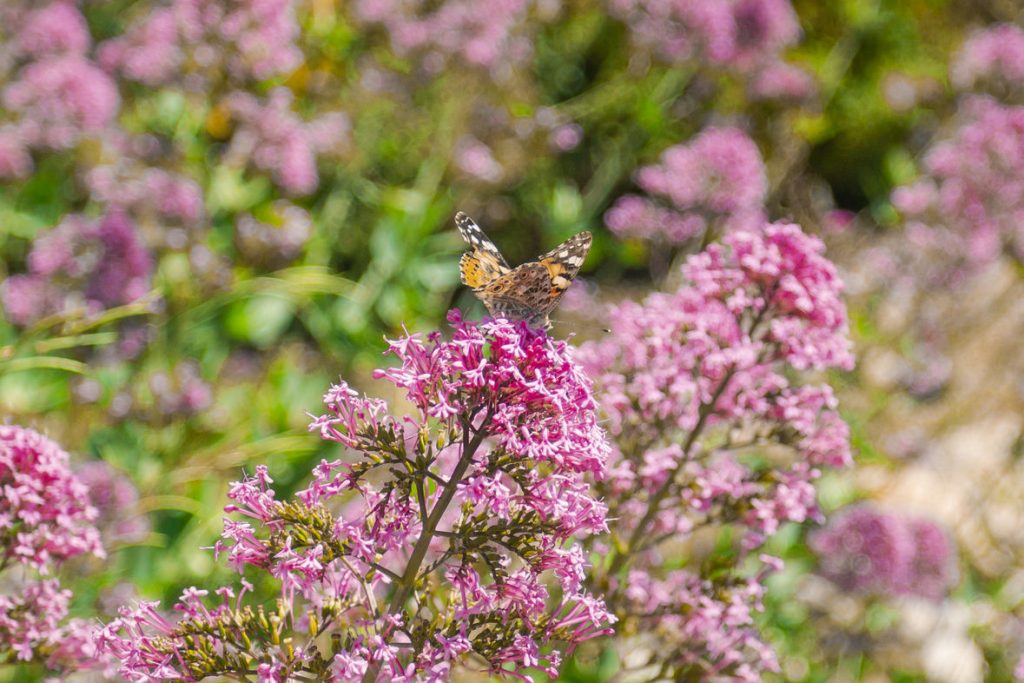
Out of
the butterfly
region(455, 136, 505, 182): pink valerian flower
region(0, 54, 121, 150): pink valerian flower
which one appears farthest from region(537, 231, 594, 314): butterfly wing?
region(0, 54, 121, 150): pink valerian flower

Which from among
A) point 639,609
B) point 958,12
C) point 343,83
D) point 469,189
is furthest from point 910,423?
point 958,12

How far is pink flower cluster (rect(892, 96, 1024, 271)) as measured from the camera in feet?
16.8

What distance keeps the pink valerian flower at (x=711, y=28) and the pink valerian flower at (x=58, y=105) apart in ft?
9.23

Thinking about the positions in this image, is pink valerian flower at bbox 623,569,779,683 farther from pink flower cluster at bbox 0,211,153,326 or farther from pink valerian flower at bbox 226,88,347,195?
pink valerian flower at bbox 226,88,347,195

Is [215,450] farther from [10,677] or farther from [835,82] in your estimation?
[835,82]

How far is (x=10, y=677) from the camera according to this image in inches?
108

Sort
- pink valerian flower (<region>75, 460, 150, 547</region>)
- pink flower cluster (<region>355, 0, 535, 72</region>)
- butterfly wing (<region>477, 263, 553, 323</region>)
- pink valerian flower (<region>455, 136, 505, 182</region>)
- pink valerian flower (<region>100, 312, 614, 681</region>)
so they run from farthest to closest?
pink flower cluster (<region>355, 0, 535, 72</region>), pink valerian flower (<region>455, 136, 505, 182</region>), pink valerian flower (<region>75, 460, 150, 547</region>), butterfly wing (<region>477, 263, 553, 323</region>), pink valerian flower (<region>100, 312, 614, 681</region>)

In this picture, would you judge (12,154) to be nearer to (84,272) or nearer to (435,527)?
(84,272)

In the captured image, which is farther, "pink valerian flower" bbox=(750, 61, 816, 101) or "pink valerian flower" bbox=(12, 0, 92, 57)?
"pink valerian flower" bbox=(750, 61, 816, 101)

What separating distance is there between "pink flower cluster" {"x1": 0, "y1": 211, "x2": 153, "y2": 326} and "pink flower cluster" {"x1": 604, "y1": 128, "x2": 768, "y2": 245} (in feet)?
7.25

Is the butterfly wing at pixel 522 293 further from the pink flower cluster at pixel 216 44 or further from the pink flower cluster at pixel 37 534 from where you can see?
the pink flower cluster at pixel 216 44

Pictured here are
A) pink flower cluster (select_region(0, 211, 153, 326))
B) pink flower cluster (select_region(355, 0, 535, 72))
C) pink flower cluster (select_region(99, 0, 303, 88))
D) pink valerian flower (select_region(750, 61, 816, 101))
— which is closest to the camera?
pink flower cluster (select_region(0, 211, 153, 326))

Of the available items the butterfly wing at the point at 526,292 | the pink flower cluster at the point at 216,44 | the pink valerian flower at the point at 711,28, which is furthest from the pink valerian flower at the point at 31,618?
the pink valerian flower at the point at 711,28

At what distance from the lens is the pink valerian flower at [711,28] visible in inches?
215
